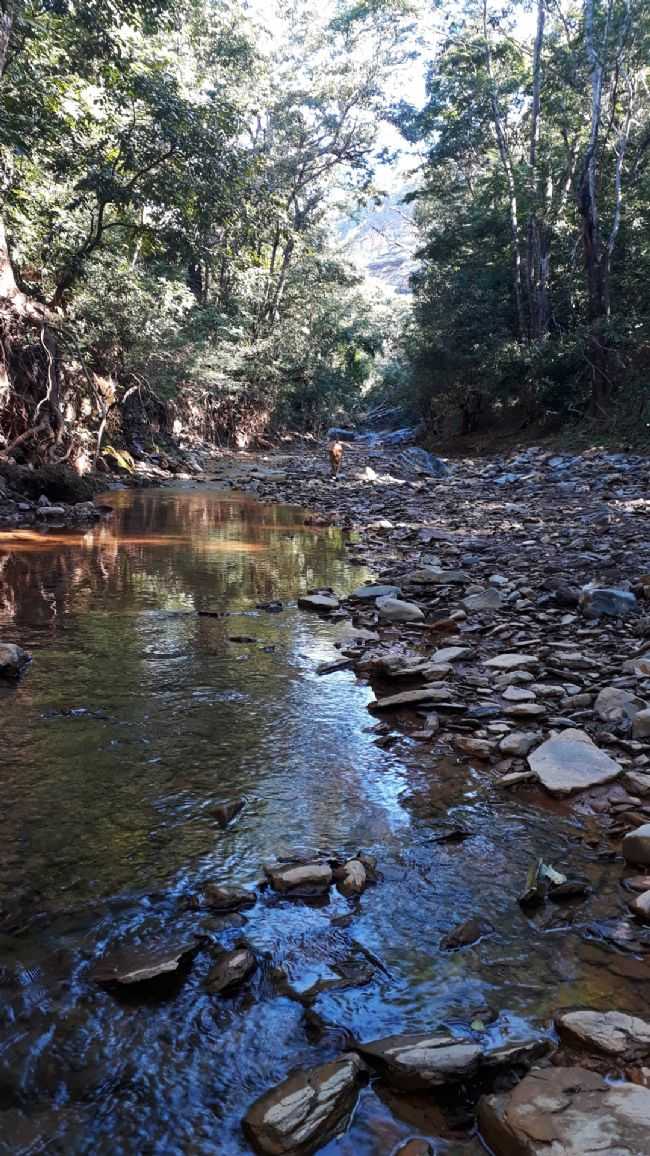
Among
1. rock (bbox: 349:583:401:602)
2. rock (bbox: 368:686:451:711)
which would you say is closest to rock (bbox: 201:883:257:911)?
rock (bbox: 368:686:451:711)

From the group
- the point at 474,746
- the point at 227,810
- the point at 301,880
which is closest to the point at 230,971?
the point at 301,880

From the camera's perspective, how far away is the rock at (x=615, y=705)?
371 centimetres

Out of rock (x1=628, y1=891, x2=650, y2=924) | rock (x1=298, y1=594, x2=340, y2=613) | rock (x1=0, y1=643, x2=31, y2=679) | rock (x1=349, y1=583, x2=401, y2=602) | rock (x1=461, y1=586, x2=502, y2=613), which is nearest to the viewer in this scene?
rock (x1=628, y1=891, x2=650, y2=924)

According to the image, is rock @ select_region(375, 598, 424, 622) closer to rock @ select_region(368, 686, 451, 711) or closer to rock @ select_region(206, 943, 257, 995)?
rock @ select_region(368, 686, 451, 711)

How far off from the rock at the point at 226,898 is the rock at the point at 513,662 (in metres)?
2.62

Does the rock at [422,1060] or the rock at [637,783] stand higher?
the rock at [637,783]

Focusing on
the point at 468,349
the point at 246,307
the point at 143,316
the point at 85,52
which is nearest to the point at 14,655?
the point at 85,52

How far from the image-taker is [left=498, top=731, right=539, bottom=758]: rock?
3523 millimetres

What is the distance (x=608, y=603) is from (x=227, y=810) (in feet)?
11.9

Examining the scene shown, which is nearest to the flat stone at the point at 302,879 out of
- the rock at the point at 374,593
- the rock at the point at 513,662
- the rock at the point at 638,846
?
the rock at the point at 638,846

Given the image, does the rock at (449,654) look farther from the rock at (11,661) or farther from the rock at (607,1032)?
the rock at (607,1032)

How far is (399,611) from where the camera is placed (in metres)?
5.97

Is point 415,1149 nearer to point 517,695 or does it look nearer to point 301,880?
point 301,880

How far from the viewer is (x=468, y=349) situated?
2292 centimetres
